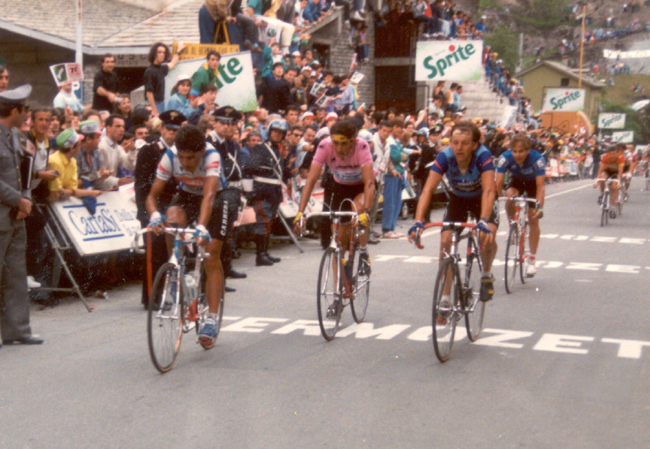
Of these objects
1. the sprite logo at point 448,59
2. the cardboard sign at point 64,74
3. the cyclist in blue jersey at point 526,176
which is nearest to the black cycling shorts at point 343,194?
the cyclist in blue jersey at point 526,176

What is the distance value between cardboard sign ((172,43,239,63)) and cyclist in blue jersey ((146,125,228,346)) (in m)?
8.10

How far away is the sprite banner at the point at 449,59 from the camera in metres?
25.8

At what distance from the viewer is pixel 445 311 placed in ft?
22.6

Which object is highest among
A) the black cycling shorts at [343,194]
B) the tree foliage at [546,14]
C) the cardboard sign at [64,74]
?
the tree foliage at [546,14]

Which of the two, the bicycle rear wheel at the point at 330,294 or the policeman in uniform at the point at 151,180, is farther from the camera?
the policeman in uniform at the point at 151,180

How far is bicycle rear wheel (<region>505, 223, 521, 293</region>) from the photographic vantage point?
10.7 meters

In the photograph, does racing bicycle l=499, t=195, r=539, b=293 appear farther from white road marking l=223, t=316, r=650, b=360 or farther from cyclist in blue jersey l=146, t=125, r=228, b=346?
cyclist in blue jersey l=146, t=125, r=228, b=346

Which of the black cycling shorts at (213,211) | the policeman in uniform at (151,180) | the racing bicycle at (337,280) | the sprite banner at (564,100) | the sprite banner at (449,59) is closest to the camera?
the black cycling shorts at (213,211)

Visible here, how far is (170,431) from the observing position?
5258 mm

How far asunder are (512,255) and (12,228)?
20.0ft

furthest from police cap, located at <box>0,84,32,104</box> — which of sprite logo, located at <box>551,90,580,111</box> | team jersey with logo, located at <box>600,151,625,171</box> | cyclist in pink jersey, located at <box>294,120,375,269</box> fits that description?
sprite logo, located at <box>551,90,580,111</box>

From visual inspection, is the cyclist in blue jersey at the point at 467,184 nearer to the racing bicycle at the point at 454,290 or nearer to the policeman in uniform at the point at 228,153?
the racing bicycle at the point at 454,290

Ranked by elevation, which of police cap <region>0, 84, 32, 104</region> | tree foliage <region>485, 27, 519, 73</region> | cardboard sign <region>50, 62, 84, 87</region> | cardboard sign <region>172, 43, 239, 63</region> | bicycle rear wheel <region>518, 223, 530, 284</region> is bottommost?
bicycle rear wheel <region>518, 223, 530, 284</region>

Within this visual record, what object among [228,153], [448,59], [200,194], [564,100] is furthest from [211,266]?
[564,100]
